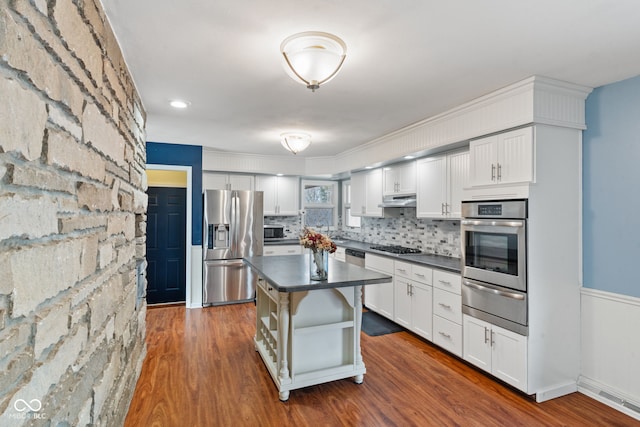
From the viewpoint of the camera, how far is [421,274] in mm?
3693

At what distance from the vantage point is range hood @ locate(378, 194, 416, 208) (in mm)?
4227

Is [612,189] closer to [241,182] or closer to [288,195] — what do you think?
[288,195]

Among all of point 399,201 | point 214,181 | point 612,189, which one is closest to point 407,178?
point 399,201

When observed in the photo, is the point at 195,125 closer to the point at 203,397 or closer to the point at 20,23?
the point at 203,397

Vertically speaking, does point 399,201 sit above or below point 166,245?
above

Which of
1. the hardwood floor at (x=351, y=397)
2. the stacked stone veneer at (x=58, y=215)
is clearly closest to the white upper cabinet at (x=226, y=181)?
the hardwood floor at (x=351, y=397)

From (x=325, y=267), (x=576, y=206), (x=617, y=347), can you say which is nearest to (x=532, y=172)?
(x=576, y=206)

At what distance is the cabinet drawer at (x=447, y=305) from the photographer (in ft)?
10.5

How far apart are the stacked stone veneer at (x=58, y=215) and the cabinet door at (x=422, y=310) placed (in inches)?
113

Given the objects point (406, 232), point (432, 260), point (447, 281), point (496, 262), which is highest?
point (406, 232)

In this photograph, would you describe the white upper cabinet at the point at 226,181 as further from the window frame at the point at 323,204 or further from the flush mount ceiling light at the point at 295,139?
the flush mount ceiling light at the point at 295,139

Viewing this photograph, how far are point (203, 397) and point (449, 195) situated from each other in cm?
303

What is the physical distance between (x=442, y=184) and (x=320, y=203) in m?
3.04

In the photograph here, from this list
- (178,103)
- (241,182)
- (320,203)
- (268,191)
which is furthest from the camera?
(320,203)
